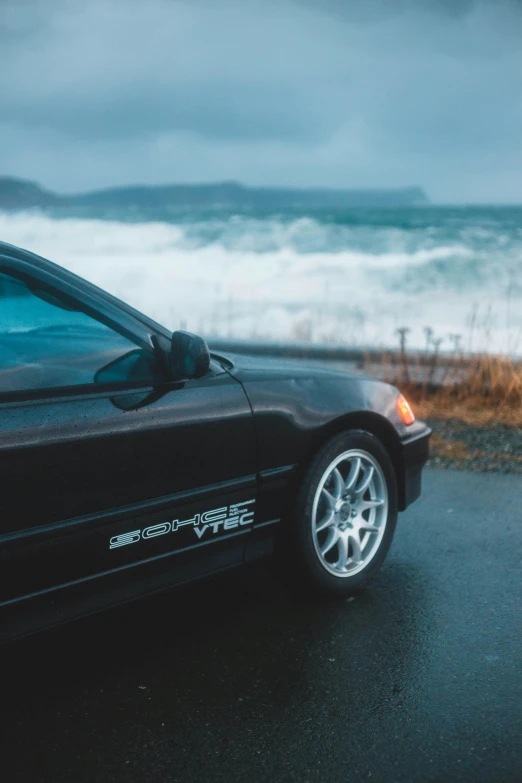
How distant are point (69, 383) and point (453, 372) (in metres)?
5.31

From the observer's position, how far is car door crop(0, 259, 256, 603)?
250cm

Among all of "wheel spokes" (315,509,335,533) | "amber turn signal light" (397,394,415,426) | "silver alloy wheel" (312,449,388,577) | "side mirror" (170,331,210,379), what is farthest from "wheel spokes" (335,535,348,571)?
"side mirror" (170,331,210,379)

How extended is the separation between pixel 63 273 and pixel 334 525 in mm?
1546

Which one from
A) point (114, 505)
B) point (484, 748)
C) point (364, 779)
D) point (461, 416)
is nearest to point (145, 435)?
point (114, 505)

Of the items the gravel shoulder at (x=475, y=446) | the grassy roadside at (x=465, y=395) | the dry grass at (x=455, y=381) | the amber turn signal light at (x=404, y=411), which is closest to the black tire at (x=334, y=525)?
the amber turn signal light at (x=404, y=411)

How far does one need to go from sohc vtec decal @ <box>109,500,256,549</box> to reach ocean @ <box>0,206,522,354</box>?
25.5 ft

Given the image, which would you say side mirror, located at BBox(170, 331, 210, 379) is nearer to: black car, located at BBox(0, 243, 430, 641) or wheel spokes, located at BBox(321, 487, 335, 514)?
black car, located at BBox(0, 243, 430, 641)

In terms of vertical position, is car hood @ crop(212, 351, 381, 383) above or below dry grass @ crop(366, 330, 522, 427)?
above

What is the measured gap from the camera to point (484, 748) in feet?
8.14

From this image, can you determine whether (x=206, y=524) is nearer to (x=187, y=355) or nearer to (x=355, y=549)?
(x=187, y=355)

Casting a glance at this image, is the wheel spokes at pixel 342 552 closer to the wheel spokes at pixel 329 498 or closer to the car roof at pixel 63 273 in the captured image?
the wheel spokes at pixel 329 498

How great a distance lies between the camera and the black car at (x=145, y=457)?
2.54 meters

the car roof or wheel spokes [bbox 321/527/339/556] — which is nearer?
the car roof

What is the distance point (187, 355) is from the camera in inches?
112
